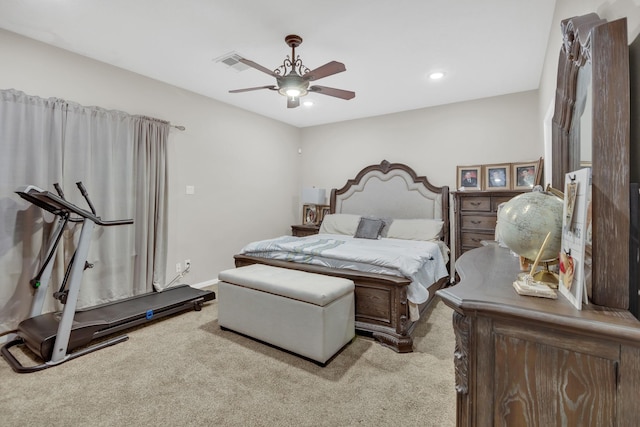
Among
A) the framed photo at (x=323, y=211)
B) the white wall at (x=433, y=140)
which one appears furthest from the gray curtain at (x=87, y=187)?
the white wall at (x=433, y=140)

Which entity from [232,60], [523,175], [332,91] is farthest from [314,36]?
[523,175]

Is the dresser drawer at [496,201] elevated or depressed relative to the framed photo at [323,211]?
elevated

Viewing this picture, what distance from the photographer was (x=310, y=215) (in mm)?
5664

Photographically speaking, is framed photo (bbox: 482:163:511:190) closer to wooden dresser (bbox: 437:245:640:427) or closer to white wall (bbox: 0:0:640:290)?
white wall (bbox: 0:0:640:290)

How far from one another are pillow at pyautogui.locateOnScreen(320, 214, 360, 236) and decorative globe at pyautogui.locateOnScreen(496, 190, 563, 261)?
364cm

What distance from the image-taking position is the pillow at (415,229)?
418 cm

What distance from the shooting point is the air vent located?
9.84 ft

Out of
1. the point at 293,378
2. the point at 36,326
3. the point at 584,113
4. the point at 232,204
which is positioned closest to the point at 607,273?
the point at 584,113

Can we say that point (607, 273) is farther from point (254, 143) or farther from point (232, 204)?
point (254, 143)

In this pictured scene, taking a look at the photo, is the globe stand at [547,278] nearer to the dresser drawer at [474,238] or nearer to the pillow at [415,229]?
the dresser drawer at [474,238]

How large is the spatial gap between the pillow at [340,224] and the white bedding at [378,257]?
2.93 feet

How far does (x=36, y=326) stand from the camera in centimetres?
242

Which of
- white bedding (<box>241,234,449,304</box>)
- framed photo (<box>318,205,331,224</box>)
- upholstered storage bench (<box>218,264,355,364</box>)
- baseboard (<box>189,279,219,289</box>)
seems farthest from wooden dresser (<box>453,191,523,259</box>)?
baseboard (<box>189,279,219,289</box>)

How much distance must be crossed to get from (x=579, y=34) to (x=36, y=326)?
3.68 metres
